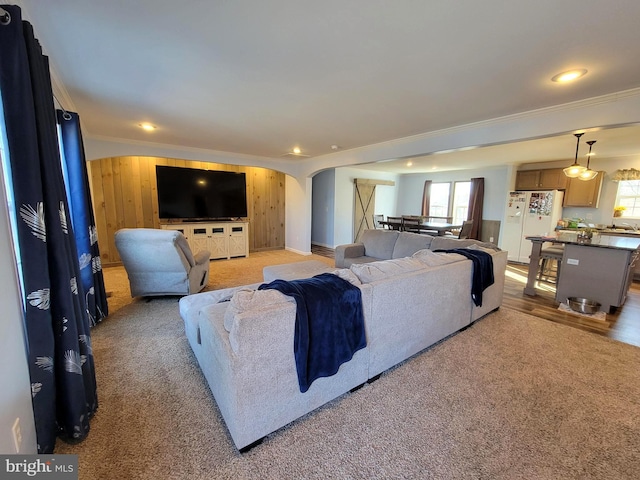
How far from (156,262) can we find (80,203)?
1.01 meters

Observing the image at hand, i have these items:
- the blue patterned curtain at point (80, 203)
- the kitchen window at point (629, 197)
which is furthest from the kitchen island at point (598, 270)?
the blue patterned curtain at point (80, 203)

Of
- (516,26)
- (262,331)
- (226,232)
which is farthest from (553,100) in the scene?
(226,232)

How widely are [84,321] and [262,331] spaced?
3.95 feet

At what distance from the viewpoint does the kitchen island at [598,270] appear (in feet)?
10.6

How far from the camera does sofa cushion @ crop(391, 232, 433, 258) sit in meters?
3.87

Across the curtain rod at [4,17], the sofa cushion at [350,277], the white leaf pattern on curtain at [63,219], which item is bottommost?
the sofa cushion at [350,277]

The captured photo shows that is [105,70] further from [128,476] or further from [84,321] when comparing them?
[128,476]

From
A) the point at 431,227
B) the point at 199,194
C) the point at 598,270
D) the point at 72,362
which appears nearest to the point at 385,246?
the point at 431,227

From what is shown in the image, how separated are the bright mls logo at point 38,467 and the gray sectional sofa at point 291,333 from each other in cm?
66

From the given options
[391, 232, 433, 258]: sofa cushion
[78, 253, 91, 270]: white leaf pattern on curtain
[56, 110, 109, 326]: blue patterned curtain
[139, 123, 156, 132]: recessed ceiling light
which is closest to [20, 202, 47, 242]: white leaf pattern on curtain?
[56, 110, 109, 326]: blue patterned curtain

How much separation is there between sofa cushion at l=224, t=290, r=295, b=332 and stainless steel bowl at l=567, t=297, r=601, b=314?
3915 mm

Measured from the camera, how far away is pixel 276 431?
156 cm

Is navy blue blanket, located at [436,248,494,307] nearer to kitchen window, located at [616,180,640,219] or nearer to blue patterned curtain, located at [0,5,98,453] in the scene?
blue patterned curtain, located at [0,5,98,453]

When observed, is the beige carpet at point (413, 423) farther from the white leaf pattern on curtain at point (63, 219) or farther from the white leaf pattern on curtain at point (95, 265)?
the white leaf pattern on curtain at point (63, 219)
